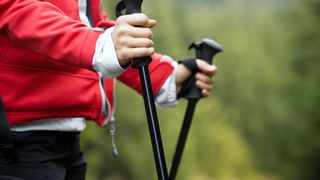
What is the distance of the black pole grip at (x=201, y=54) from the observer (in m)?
1.80

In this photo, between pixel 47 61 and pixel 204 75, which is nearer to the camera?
pixel 47 61

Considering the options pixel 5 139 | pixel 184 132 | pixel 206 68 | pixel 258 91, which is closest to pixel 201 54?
pixel 206 68

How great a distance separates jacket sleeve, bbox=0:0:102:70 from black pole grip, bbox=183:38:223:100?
2.17 ft

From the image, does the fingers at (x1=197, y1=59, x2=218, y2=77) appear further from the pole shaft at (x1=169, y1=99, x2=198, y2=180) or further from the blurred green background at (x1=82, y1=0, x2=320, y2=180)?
the blurred green background at (x1=82, y1=0, x2=320, y2=180)

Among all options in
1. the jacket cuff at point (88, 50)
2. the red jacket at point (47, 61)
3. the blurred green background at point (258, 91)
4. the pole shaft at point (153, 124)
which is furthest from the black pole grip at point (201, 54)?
the blurred green background at point (258, 91)

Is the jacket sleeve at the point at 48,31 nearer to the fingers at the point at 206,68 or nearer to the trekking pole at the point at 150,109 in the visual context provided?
the trekking pole at the point at 150,109

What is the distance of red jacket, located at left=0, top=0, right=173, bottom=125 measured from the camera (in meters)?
1.16

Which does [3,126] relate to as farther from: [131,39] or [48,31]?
[131,39]

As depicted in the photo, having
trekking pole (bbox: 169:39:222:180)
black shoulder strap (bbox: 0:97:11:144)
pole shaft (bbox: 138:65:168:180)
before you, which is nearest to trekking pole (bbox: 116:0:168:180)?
pole shaft (bbox: 138:65:168:180)

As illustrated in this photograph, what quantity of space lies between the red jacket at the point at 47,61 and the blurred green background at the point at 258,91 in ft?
20.7

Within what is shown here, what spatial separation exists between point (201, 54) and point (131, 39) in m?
0.73

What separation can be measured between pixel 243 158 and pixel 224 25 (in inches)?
69.7

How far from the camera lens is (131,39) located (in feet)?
3.76

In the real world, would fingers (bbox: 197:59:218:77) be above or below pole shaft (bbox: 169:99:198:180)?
above
